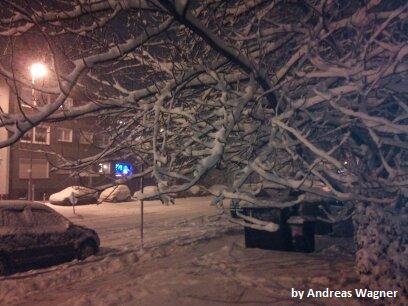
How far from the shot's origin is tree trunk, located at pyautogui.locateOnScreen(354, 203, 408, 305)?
5.62 meters

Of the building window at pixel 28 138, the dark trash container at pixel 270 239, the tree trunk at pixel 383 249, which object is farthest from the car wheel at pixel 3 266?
the building window at pixel 28 138

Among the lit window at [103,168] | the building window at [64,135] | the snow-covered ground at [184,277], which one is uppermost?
the building window at [64,135]

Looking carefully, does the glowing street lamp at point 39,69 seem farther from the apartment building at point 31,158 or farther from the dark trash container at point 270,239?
the apartment building at point 31,158

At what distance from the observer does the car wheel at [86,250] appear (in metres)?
9.12

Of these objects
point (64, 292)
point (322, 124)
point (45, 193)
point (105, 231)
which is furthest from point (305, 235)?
point (45, 193)

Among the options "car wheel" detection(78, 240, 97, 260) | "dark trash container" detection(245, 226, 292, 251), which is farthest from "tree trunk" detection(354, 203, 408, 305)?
"car wheel" detection(78, 240, 97, 260)

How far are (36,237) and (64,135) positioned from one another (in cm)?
2752

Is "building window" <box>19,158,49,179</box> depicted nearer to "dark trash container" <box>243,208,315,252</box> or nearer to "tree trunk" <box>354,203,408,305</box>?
"dark trash container" <box>243,208,315,252</box>

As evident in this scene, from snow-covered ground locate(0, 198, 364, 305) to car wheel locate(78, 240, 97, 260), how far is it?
270 millimetres

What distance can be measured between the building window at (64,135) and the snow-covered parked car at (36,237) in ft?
85.3

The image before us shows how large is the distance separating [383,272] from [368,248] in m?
0.54

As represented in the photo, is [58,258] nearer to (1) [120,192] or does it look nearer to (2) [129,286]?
(2) [129,286]

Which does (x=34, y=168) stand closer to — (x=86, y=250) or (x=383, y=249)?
(x=86, y=250)

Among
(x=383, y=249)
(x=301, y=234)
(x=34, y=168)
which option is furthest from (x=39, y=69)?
(x=34, y=168)
